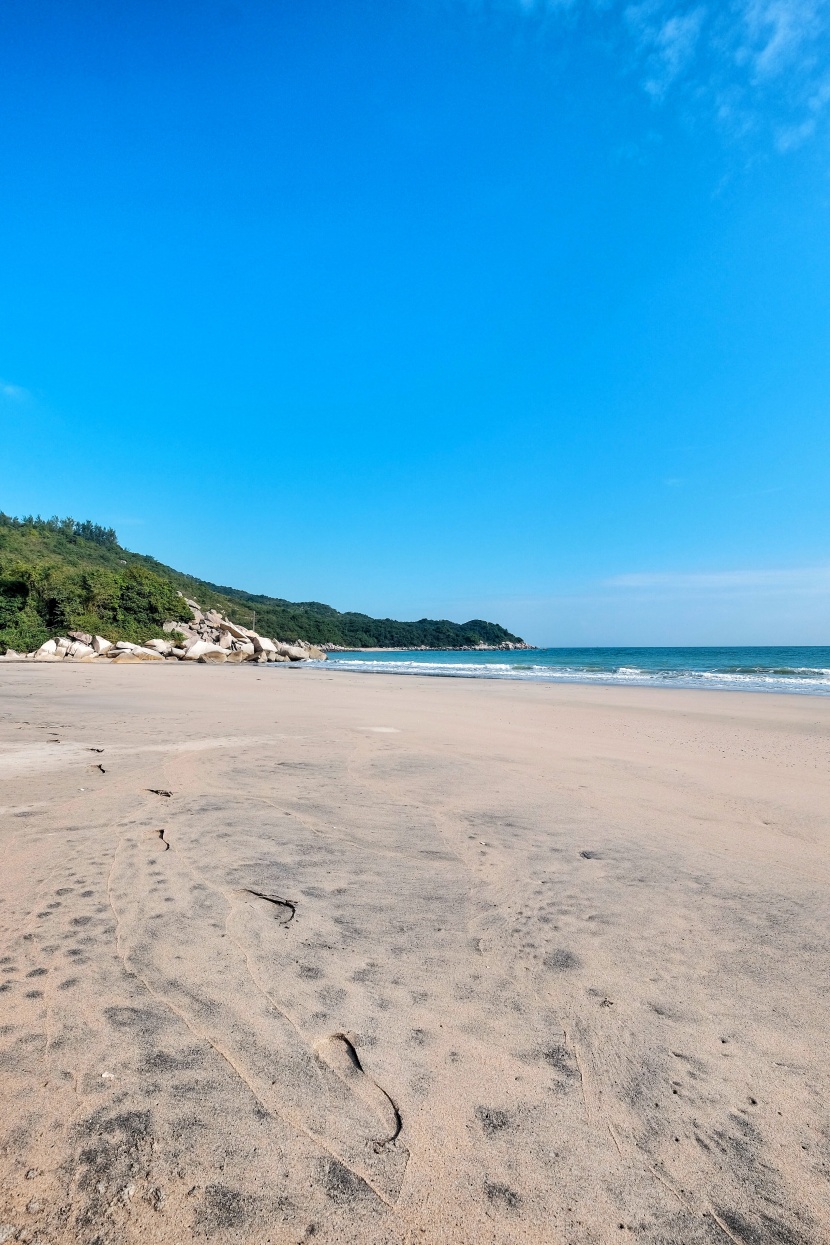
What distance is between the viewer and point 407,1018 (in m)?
2.02

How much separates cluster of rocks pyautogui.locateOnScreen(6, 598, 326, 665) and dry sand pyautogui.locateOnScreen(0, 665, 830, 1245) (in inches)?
1494

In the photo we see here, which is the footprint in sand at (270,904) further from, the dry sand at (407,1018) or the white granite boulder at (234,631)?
the white granite boulder at (234,631)

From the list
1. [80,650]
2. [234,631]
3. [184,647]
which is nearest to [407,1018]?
[80,650]

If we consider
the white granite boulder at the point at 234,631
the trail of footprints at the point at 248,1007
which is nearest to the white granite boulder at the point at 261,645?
the white granite boulder at the point at 234,631

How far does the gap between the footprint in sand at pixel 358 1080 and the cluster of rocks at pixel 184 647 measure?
1560 inches

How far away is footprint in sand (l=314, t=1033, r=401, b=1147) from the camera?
1549 mm

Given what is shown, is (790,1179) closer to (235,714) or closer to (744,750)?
(744,750)

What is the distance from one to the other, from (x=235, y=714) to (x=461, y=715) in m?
4.62

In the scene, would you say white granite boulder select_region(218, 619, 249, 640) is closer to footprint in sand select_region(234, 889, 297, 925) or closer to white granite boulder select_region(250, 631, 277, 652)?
white granite boulder select_region(250, 631, 277, 652)

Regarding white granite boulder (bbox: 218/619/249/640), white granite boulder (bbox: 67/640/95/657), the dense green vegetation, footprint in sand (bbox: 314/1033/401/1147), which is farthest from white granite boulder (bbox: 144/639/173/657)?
footprint in sand (bbox: 314/1033/401/1147)

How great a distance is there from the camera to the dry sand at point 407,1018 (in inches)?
53.2

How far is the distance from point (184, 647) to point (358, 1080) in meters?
47.1

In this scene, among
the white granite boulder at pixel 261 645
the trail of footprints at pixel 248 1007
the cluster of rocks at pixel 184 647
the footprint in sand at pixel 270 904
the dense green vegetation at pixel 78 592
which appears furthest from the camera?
the white granite boulder at pixel 261 645

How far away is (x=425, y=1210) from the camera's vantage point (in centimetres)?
131
